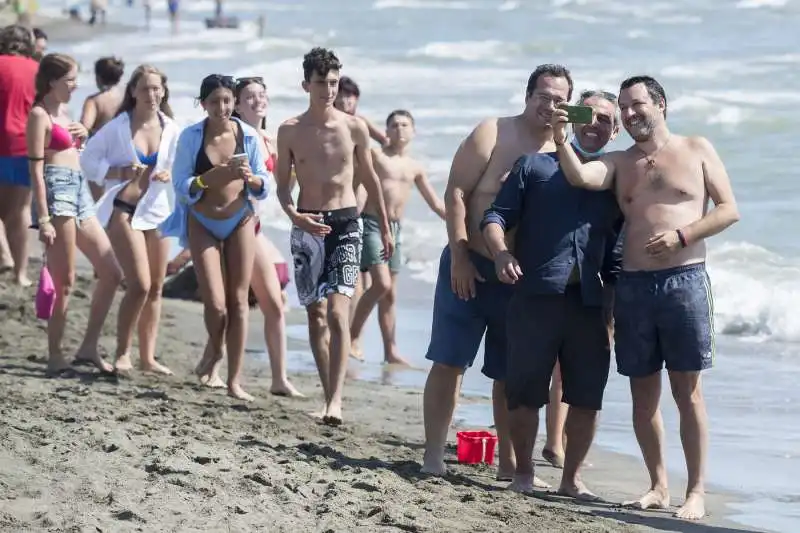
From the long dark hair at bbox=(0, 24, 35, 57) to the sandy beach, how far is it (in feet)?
9.39

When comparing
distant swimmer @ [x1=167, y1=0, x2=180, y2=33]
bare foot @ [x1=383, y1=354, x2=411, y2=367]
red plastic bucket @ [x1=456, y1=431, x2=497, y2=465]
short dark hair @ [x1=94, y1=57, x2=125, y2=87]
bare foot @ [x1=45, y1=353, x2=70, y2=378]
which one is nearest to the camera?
red plastic bucket @ [x1=456, y1=431, x2=497, y2=465]

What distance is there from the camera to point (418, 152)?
2152cm

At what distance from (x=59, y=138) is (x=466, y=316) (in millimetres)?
3018

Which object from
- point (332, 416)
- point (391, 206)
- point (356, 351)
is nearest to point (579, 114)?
point (332, 416)

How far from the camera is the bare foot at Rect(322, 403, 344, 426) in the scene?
762 centimetres

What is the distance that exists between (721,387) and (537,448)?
83.0 inches

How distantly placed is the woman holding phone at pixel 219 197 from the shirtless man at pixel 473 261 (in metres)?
1.86

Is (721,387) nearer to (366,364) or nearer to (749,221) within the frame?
(366,364)

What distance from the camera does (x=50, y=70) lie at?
26.3 ft

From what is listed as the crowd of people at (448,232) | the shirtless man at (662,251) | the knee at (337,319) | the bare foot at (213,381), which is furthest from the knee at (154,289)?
the shirtless man at (662,251)

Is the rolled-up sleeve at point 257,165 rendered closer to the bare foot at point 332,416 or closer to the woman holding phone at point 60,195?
the woman holding phone at point 60,195

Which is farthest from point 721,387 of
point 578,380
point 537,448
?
point 578,380

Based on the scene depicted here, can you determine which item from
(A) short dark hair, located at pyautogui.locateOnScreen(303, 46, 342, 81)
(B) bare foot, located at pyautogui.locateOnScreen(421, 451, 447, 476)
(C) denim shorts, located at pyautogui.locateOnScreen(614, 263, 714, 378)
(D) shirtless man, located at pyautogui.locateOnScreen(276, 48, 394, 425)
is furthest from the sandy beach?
(A) short dark hair, located at pyautogui.locateOnScreen(303, 46, 342, 81)

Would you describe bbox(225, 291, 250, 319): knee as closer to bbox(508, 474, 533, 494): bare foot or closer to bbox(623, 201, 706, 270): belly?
bbox(508, 474, 533, 494): bare foot
